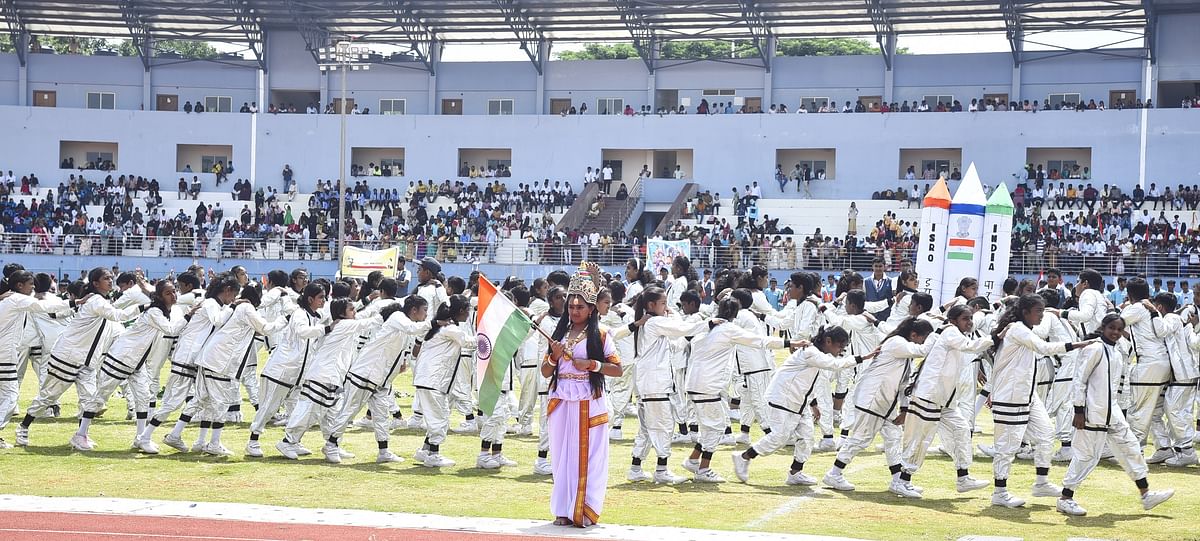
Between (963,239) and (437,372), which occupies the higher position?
(963,239)

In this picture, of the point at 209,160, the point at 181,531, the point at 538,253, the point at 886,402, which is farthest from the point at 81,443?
the point at 209,160

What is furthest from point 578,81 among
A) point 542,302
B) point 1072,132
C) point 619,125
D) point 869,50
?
point 542,302

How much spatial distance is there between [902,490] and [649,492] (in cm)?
220

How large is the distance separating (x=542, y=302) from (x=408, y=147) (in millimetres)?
39255

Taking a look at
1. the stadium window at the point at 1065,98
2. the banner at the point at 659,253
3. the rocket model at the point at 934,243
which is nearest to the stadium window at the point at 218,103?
the banner at the point at 659,253

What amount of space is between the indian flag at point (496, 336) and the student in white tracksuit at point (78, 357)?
4729 mm

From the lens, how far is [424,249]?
142ft

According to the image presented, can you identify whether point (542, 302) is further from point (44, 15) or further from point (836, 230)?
point (44, 15)

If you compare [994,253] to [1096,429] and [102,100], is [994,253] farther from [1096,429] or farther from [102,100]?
[102,100]

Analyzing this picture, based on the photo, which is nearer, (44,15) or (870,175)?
(870,175)

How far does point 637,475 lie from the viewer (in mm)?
12422

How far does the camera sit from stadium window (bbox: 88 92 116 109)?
5728 centimetres

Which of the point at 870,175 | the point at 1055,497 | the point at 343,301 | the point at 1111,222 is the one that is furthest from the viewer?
the point at 870,175

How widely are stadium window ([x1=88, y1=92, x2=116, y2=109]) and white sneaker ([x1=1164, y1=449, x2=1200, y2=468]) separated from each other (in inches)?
2029
